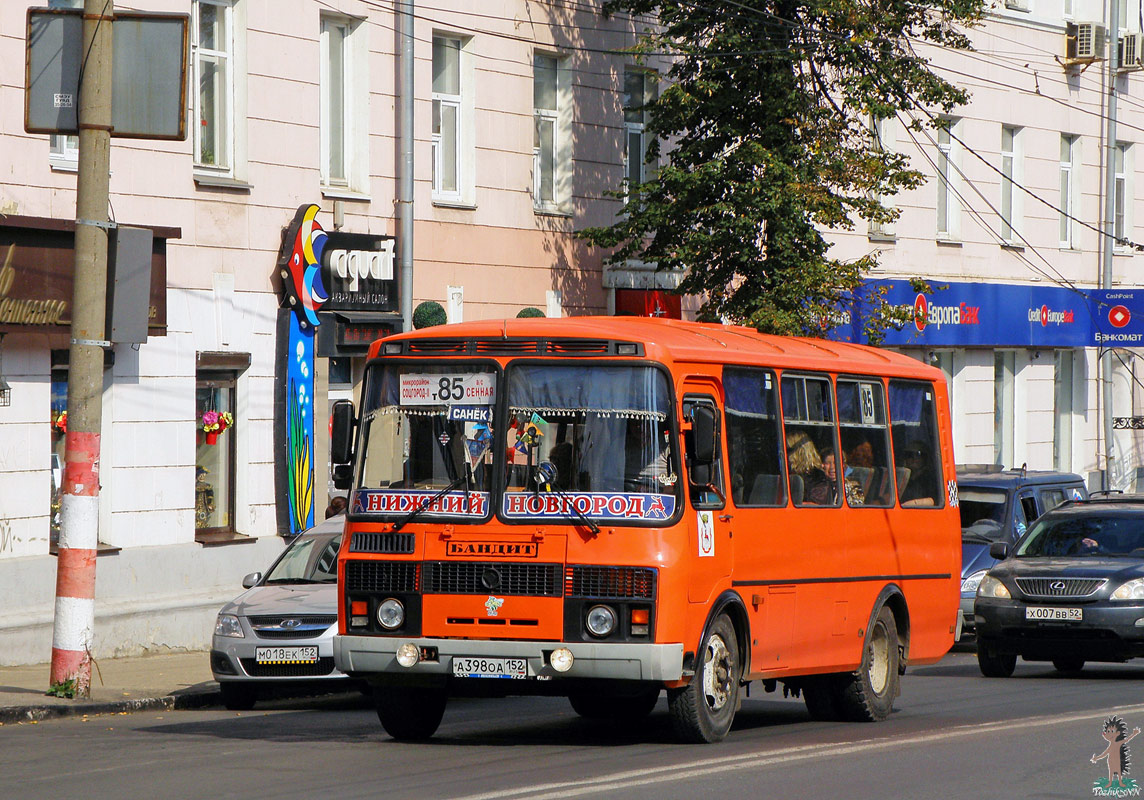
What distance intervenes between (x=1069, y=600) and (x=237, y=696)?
7.85 metres

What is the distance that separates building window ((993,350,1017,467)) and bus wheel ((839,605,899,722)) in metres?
21.3

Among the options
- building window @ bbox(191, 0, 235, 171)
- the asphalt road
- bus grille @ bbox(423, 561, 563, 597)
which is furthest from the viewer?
building window @ bbox(191, 0, 235, 171)

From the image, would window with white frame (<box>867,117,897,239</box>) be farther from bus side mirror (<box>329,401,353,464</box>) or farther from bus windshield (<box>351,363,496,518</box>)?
bus side mirror (<box>329,401,353,464</box>)

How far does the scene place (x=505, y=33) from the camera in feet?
79.7

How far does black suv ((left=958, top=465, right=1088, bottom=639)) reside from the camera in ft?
71.1

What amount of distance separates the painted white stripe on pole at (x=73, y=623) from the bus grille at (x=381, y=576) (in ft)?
13.0

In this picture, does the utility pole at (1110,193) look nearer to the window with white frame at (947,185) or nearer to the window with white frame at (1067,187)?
the window with white frame at (1067,187)

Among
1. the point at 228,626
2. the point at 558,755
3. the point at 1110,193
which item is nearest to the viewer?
the point at 558,755

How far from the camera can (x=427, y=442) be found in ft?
38.9

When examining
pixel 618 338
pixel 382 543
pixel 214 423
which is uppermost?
pixel 618 338

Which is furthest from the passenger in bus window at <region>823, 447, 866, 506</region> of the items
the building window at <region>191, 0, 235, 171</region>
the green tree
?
the building window at <region>191, 0, 235, 171</region>

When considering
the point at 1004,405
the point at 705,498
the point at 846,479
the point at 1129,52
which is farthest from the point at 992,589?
the point at 1129,52

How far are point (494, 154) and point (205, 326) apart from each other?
5.50m

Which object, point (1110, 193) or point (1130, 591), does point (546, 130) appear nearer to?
point (1130, 591)
